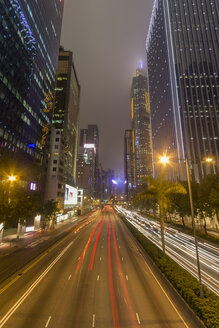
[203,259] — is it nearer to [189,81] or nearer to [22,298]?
[22,298]

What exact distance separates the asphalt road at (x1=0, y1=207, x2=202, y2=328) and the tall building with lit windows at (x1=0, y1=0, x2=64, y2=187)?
1188 inches

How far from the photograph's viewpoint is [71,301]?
1286 cm

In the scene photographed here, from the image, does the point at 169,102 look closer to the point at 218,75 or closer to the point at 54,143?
the point at 218,75

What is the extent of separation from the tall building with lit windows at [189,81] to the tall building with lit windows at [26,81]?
89.2 meters

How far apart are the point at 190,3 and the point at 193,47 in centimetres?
4516

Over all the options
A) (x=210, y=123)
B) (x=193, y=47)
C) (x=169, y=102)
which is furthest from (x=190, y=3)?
(x=210, y=123)

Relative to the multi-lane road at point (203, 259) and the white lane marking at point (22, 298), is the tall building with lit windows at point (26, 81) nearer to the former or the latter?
the white lane marking at point (22, 298)

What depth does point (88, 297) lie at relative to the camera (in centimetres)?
1346

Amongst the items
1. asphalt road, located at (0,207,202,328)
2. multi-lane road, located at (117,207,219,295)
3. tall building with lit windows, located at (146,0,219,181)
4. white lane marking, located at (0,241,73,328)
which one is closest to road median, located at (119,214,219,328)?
asphalt road, located at (0,207,202,328)

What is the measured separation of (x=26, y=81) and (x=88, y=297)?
61085 millimetres

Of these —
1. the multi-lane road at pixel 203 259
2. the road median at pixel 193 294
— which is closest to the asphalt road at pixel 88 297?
the road median at pixel 193 294

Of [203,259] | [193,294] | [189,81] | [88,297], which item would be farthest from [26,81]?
[189,81]

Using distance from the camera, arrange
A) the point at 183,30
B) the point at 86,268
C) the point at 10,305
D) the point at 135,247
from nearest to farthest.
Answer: the point at 10,305, the point at 86,268, the point at 135,247, the point at 183,30

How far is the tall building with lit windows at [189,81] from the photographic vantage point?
112 m
